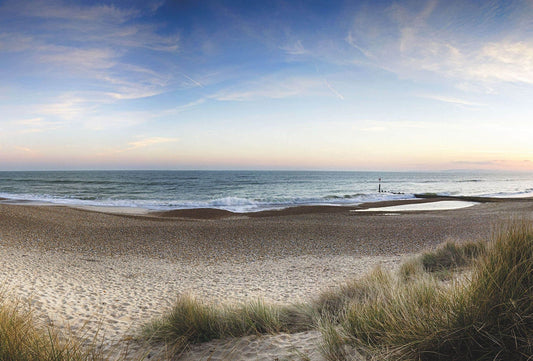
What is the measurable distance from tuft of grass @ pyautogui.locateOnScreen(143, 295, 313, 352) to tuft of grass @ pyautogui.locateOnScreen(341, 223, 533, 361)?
1.06m

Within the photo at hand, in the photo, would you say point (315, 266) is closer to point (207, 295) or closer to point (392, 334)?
point (207, 295)

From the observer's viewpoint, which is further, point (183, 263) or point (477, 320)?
point (183, 263)

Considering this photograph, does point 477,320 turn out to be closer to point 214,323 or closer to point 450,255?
point 214,323

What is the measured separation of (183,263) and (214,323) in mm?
6215

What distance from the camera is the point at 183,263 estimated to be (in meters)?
9.73

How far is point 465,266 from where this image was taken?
6867 millimetres

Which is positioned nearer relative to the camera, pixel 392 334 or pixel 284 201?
pixel 392 334

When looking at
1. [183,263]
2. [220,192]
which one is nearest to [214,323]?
[183,263]

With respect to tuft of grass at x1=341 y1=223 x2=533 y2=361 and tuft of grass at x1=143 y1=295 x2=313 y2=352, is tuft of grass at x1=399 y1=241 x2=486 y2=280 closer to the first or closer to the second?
tuft of grass at x1=143 y1=295 x2=313 y2=352

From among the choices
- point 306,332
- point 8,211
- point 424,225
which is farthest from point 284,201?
point 306,332

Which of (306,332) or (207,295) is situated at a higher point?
(306,332)

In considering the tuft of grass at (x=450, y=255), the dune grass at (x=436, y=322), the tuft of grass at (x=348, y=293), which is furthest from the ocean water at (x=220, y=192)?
the dune grass at (x=436, y=322)

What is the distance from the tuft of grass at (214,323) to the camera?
146 inches

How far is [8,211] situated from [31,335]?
59.4 feet
